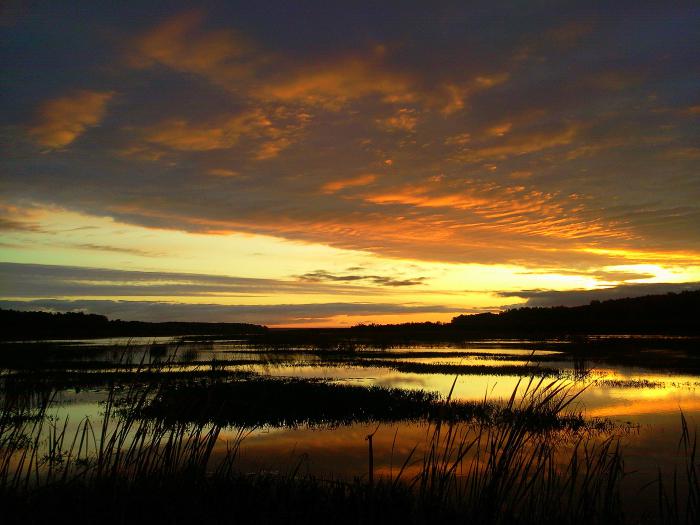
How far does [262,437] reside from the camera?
14.9 m

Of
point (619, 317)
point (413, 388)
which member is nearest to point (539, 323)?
point (619, 317)

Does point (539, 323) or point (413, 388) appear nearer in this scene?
point (413, 388)

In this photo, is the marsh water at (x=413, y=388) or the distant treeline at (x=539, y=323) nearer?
the marsh water at (x=413, y=388)

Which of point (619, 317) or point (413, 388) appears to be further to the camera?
point (619, 317)

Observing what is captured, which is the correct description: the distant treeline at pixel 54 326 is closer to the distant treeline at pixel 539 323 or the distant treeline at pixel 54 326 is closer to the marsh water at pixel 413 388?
the distant treeline at pixel 539 323

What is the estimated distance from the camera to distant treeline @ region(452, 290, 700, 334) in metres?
88.0

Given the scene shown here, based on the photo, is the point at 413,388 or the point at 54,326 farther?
the point at 54,326

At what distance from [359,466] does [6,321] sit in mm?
92001

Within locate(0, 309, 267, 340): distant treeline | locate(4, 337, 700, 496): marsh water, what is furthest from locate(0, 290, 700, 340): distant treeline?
locate(4, 337, 700, 496): marsh water

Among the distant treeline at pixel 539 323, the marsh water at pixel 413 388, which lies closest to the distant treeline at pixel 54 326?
the distant treeline at pixel 539 323

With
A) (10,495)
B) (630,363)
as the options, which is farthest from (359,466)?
(630,363)

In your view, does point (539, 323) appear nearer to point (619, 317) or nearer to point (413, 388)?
point (619, 317)

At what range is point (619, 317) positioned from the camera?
10344 centimetres

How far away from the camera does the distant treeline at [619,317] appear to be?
88012mm
